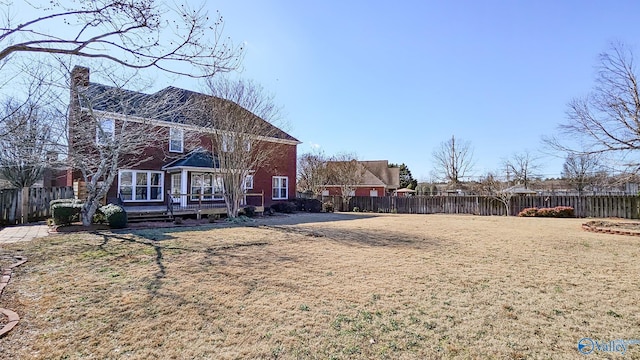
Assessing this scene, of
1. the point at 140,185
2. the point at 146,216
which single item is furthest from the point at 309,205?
the point at 146,216

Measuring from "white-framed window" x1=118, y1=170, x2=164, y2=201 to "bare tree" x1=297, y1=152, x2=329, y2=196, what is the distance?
1540cm

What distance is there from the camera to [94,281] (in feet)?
17.0

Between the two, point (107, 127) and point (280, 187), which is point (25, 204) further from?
point (280, 187)

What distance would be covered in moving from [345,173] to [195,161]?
1581cm

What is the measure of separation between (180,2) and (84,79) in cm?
890

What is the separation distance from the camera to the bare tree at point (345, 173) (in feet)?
97.9

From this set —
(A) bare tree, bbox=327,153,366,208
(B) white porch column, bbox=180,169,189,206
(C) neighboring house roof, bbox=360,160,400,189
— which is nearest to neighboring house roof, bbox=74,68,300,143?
(B) white porch column, bbox=180,169,189,206

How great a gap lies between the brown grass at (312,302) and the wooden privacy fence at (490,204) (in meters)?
15.8

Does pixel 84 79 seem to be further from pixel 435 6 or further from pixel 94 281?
pixel 435 6

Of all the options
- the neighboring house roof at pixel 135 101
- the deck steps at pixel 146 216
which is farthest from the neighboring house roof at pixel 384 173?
the deck steps at pixel 146 216

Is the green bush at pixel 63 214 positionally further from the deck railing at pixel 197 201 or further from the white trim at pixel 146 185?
the white trim at pixel 146 185

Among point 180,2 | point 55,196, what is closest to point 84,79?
point 55,196

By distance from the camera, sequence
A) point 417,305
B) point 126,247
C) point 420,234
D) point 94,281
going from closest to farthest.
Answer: point 417,305 → point 94,281 → point 126,247 → point 420,234

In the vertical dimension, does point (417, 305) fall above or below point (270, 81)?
below
